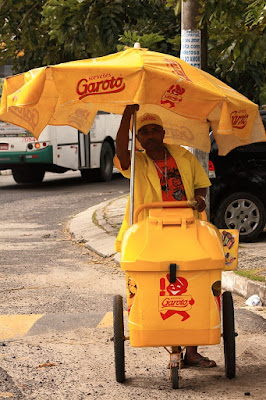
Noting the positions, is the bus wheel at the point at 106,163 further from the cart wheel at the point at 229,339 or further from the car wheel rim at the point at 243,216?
the cart wheel at the point at 229,339

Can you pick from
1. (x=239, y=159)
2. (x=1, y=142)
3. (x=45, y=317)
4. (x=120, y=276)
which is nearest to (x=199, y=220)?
(x=45, y=317)

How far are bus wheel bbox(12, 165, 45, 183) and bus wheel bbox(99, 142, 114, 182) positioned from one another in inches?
61.3

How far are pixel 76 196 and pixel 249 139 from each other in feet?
43.8

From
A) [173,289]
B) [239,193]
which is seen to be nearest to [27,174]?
[239,193]

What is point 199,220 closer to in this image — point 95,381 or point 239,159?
point 95,381

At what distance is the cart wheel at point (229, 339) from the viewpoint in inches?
234

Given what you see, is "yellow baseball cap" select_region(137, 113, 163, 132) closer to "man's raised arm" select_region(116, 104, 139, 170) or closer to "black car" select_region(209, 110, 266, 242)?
"man's raised arm" select_region(116, 104, 139, 170)

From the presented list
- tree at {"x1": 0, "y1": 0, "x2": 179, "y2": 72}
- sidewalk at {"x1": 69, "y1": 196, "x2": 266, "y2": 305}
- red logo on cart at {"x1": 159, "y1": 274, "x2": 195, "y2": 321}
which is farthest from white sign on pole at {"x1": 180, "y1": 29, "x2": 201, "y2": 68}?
red logo on cart at {"x1": 159, "y1": 274, "x2": 195, "y2": 321}

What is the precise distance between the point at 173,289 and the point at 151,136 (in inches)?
45.4

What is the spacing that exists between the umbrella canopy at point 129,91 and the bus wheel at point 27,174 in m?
16.9

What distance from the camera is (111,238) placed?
12.7m

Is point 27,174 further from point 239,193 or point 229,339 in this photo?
point 229,339

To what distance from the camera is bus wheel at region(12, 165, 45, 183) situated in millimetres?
23391

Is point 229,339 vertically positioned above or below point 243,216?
above
